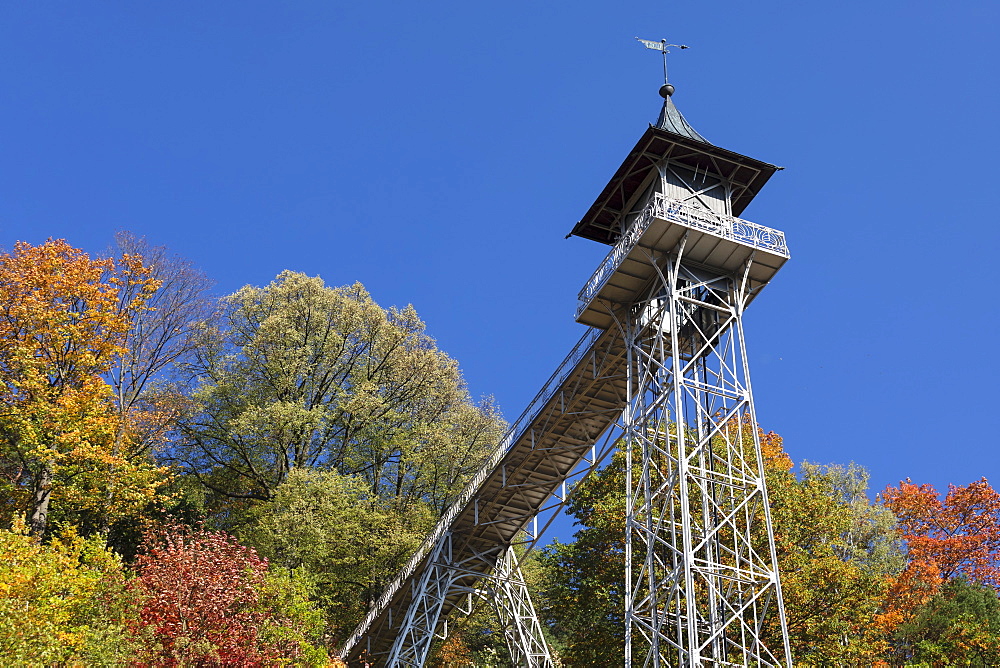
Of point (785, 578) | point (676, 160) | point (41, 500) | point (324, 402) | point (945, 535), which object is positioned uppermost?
point (945, 535)

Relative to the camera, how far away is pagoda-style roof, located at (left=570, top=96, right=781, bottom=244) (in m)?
21.8

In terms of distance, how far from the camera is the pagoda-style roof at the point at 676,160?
71.5ft

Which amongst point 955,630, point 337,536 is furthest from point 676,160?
point 955,630

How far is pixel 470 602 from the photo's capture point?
2670 cm

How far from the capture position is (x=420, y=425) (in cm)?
3328

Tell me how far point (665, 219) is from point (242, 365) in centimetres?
1844

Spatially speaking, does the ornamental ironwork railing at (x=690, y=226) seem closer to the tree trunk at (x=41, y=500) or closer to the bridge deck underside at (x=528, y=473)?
the bridge deck underside at (x=528, y=473)

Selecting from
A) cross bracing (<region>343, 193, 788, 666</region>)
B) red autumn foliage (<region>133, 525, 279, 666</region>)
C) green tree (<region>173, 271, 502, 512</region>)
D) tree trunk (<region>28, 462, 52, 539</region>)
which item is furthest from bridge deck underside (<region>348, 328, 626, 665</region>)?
tree trunk (<region>28, 462, 52, 539</region>)

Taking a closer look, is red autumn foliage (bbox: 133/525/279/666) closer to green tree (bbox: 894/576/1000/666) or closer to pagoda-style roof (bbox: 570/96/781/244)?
pagoda-style roof (bbox: 570/96/781/244)

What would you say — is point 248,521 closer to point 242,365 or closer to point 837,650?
point 242,365

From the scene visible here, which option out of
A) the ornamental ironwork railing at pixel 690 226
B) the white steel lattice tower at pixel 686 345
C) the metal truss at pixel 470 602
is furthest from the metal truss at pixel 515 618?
the ornamental ironwork railing at pixel 690 226

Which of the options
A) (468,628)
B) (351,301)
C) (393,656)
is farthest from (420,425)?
(393,656)

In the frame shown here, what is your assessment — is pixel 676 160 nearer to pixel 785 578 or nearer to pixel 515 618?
pixel 785 578

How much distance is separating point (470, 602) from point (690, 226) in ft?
42.4
